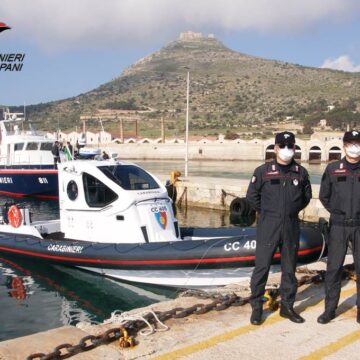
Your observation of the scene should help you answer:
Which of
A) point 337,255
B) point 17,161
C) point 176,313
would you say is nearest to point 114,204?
point 176,313

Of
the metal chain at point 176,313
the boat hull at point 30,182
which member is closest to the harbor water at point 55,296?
the metal chain at point 176,313

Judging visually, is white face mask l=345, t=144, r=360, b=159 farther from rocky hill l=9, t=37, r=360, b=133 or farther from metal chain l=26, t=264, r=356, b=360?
rocky hill l=9, t=37, r=360, b=133

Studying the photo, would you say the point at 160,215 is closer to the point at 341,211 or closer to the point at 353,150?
the point at 341,211

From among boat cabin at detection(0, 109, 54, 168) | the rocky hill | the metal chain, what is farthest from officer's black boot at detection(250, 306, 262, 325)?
the rocky hill

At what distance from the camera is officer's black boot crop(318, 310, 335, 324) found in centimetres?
496

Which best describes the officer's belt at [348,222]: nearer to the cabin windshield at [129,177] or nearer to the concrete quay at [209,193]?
the cabin windshield at [129,177]

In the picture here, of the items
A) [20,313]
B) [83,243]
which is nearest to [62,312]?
[20,313]

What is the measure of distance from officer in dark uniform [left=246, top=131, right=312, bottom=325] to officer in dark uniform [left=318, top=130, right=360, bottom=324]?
0.27 meters

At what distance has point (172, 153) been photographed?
7200 centimetres

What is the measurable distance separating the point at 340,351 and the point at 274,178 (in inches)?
67.8

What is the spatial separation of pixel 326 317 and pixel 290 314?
35 cm

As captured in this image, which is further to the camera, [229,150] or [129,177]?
[229,150]

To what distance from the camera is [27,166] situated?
28281 mm

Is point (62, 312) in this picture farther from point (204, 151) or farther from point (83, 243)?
point (204, 151)
